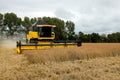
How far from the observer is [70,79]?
27.7 feet

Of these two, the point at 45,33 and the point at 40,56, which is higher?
the point at 45,33

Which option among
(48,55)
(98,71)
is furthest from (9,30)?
(98,71)

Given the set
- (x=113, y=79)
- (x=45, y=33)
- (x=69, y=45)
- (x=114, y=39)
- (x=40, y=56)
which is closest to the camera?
(x=113, y=79)

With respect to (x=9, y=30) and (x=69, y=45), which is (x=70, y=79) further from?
(x=9, y=30)

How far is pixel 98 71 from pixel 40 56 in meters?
4.20

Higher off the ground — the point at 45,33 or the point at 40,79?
the point at 45,33

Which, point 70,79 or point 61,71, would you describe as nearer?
point 70,79

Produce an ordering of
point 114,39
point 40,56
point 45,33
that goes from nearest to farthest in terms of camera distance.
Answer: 1. point 40,56
2. point 45,33
3. point 114,39

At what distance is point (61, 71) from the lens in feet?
31.9

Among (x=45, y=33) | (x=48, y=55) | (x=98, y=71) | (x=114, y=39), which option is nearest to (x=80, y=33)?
(x=114, y=39)

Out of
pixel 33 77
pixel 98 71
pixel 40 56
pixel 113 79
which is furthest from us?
pixel 40 56

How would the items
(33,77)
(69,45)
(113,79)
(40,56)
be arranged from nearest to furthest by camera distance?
(113,79), (33,77), (40,56), (69,45)

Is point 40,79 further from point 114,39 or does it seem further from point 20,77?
point 114,39

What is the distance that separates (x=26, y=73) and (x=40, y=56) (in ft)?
12.0
